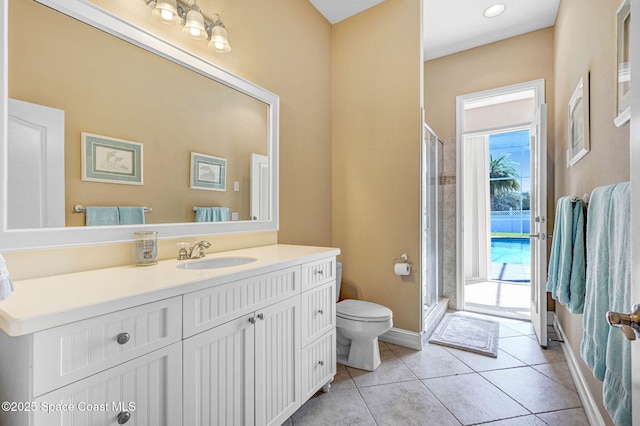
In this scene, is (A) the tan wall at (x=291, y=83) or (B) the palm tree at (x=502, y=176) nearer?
(A) the tan wall at (x=291, y=83)

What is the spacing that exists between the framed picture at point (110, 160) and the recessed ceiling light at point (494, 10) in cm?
314

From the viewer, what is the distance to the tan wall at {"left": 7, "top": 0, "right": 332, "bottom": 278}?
72.9 inches

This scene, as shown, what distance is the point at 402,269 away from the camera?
2.47 meters

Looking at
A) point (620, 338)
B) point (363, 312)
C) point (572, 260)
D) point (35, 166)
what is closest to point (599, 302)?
point (620, 338)

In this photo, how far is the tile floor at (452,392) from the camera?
1.65 m

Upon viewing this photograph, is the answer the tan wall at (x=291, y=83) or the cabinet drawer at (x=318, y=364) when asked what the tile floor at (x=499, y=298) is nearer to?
the tan wall at (x=291, y=83)

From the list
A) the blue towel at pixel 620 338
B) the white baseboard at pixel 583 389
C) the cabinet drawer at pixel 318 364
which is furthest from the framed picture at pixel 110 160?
the white baseboard at pixel 583 389

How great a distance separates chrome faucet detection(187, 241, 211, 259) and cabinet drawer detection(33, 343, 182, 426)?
0.61 m

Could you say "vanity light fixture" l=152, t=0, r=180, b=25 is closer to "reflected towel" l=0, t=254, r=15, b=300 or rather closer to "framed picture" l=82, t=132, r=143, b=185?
"framed picture" l=82, t=132, r=143, b=185

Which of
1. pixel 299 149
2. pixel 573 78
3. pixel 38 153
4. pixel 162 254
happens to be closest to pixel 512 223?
pixel 573 78

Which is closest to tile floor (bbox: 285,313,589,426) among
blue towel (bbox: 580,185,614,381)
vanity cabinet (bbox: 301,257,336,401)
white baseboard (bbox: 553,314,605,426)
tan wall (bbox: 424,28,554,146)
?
white baseboard (bbox: 553,314,605,426)

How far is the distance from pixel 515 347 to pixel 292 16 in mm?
3221

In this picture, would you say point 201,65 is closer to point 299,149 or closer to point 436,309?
point 299,149

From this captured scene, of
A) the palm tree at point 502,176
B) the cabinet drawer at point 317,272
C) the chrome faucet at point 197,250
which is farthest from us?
the palm tree at point 502,176
